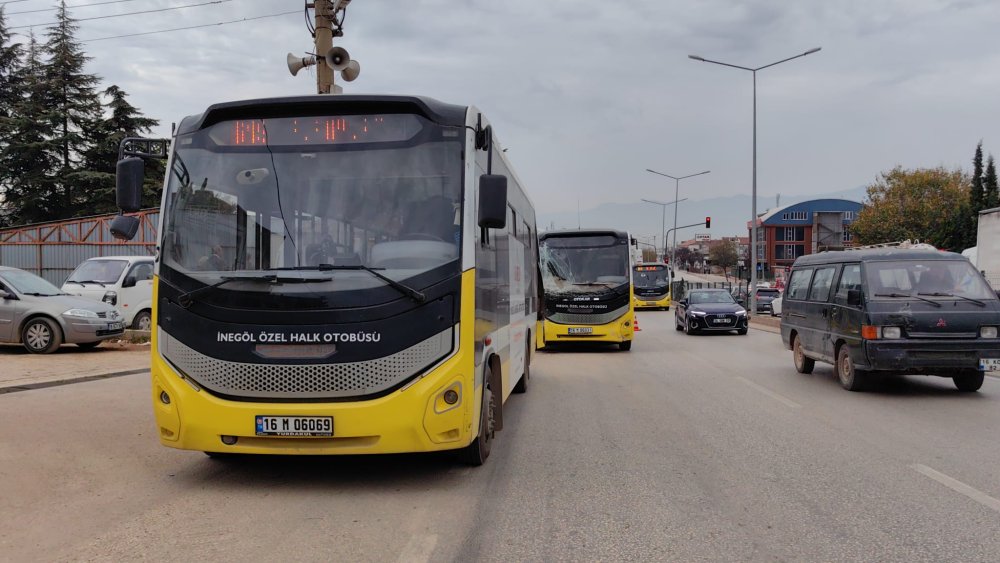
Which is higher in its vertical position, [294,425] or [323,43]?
[323,43]

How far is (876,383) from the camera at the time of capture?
38.1ft

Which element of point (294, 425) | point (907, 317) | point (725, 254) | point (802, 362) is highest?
point (725, 254)

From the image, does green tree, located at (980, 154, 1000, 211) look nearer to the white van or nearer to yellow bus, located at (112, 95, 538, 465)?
the white van

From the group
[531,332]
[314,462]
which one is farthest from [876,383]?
[314,462]

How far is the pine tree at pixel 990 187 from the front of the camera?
6625 cm

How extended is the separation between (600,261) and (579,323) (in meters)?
1.62

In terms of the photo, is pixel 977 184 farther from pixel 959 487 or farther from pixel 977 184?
pixel 959 487

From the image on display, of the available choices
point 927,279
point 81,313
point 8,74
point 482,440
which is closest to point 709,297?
point 927,279

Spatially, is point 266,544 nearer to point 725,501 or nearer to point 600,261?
point 725,501

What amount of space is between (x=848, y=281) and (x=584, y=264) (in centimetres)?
787

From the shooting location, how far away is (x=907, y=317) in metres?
9.88

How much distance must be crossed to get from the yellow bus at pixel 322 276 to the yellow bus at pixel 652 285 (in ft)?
132

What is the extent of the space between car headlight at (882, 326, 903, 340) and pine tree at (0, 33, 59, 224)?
4316 centimetres

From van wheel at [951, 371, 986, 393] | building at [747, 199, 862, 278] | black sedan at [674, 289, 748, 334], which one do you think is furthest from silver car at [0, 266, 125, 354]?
building at [747, 199, 862, 278]
